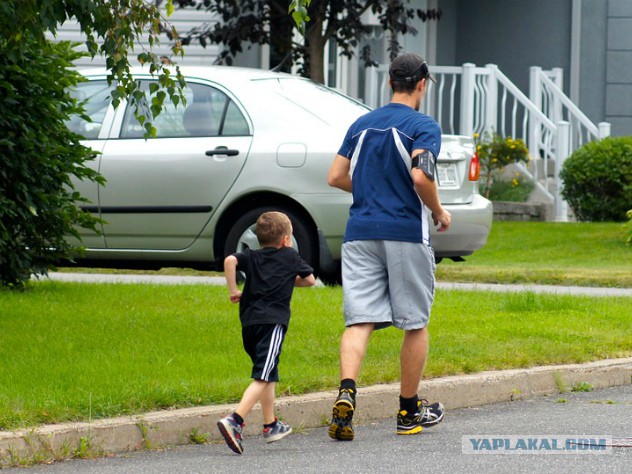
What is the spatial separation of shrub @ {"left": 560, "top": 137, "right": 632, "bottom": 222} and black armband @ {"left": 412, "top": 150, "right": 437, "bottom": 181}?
35.5ft

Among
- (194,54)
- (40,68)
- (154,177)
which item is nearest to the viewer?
(40,68)

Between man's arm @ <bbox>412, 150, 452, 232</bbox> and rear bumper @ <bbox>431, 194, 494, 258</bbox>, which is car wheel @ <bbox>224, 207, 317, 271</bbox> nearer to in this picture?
rear bumper @ <bbox>431, 194, 494, 258</bbox>

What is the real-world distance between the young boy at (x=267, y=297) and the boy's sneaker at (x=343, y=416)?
23 centimetres

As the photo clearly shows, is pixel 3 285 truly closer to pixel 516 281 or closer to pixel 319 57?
pixel 516 281

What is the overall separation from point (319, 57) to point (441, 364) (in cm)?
907

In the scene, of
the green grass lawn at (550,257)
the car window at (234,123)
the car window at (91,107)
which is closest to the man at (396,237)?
the car window at (234,123)

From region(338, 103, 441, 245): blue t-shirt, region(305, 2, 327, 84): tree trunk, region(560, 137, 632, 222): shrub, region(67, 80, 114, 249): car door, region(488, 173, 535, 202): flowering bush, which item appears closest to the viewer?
region(338, 103, 441, 245): blue t-shirt

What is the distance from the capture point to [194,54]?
16.6 m

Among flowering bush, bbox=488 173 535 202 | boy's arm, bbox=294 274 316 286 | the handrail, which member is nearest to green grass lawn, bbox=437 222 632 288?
flowering bush, bbox=488 173 535 202

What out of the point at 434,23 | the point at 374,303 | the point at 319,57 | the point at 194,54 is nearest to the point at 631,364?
the point at 374,303

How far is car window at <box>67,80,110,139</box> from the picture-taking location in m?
10.4

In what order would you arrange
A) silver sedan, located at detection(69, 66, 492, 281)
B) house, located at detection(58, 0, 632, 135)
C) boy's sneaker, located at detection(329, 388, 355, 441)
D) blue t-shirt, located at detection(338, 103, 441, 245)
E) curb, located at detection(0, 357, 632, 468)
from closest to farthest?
curb, located at detection(0, 357, 632, 468)
boy's sneaker, located at detection(329, 388, 355, 441)
blue t-shirt, located at detection(338, 103, 441, 245)
silver sedan, located at detection(69, 66, 492, 281)
house, located at detection(58, 0, 632, 135)

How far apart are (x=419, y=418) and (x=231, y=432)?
98 centimetres

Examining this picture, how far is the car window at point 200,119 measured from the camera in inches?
396
